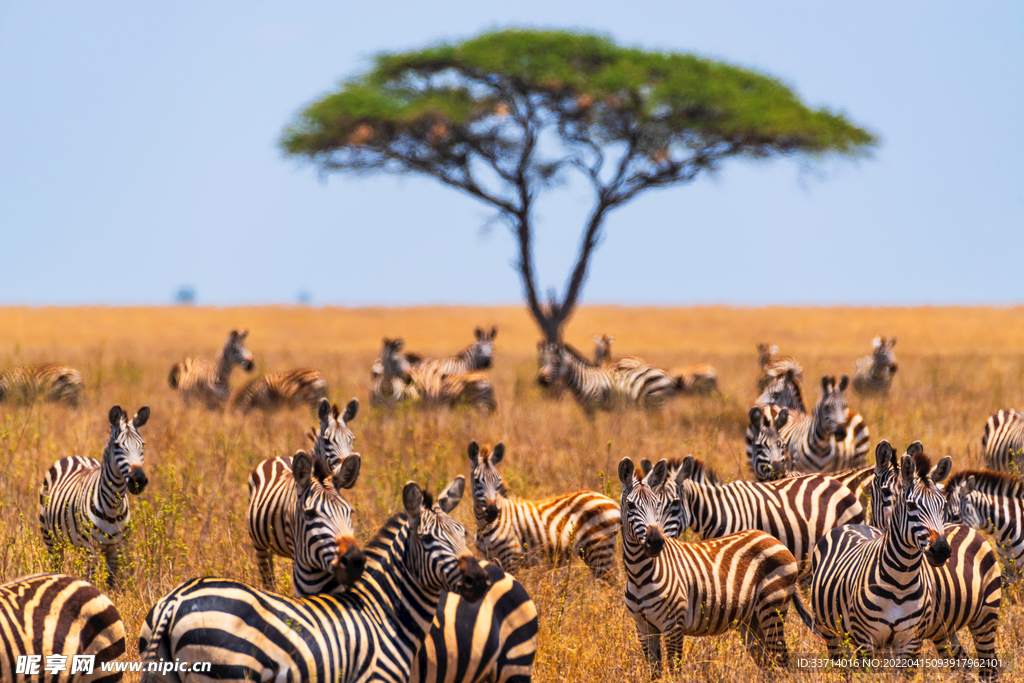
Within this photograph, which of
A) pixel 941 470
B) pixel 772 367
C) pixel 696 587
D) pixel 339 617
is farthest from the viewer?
pixel 772 367

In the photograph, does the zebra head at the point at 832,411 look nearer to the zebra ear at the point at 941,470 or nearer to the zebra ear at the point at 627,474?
the zebra ear at the point at 941,470

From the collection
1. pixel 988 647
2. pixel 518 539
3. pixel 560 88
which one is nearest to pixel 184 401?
pixel 518 539

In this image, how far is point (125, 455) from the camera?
6363 mm

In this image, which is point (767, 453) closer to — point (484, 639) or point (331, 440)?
point (331, 440)

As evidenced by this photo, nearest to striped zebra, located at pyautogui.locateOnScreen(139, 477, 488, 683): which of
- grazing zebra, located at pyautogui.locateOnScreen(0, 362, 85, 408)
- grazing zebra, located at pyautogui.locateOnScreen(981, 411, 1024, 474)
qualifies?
grazing zebra, located at pyautogui.locateOnScreen(981, 411, 1024, 474)

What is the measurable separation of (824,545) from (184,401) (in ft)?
42.8

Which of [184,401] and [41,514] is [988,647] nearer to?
[41,514]

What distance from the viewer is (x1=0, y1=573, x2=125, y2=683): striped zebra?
4.19 meters

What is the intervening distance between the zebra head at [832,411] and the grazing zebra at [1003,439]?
4.68 feet

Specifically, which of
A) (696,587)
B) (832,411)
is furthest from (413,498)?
(832,411)

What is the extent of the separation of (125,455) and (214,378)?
10546mm

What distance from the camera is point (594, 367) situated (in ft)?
54.4

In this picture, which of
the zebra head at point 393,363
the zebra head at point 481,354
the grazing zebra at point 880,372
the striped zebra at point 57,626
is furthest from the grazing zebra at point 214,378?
the striped zebra at point 57,626

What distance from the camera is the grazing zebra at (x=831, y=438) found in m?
9.64
